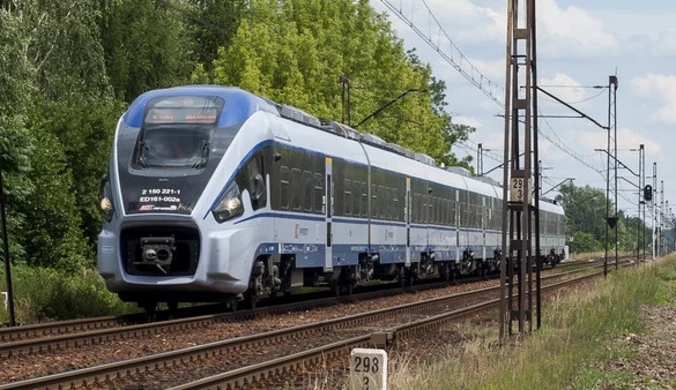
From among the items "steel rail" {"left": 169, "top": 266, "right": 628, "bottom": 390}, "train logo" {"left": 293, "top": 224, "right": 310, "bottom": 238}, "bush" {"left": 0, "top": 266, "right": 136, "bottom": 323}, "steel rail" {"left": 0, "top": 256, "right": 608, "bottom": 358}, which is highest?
"train logo" {"left": 293, "top": 224, "right": 310, "bottom": 238}

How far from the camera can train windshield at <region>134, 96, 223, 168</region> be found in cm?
2162

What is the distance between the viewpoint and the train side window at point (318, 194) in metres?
26.1

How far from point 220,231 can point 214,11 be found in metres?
61.3

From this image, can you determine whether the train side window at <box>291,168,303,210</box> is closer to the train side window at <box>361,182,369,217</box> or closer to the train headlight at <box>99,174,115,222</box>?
the train headlight at <box>99,174,115,222</box>

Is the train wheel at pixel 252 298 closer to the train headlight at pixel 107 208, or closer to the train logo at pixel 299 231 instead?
the train logo at pixel 299 231

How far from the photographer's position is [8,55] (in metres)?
28.7

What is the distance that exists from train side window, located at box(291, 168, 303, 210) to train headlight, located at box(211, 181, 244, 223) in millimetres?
2870

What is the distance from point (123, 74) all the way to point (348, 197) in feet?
116

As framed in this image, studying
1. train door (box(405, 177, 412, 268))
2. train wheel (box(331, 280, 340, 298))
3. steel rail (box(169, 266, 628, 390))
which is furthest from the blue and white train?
train door (box(405, 177, 412, 268))

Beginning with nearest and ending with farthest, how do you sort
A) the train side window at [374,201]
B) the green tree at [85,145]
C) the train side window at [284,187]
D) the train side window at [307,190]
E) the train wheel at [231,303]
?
1. the train wheel at [231,303]
2. the train side window at [284,187]
3. the train side window at [307,190]
4. the train side window at [374,201]
5. the green tree at [85,145]

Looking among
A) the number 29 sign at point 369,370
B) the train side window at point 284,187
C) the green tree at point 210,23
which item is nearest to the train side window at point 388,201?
the train side window at point 284,187

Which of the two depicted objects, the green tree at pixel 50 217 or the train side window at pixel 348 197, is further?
the green tree at pixel 50 217

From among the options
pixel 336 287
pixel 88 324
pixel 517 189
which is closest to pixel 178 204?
pixel 88 324

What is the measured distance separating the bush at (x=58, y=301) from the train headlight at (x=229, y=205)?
385 cm
